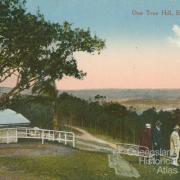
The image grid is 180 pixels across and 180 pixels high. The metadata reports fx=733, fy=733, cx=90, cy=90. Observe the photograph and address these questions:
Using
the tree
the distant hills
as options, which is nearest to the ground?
the tree

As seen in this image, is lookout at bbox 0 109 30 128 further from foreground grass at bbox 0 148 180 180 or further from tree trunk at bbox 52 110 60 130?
foreground grass at bbox 0 148 180 180

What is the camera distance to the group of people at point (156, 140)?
18.2 m

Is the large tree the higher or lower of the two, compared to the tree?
higher

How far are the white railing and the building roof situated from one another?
0.73 ft

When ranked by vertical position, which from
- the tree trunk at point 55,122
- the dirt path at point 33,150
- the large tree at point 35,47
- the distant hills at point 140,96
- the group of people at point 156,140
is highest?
the large tree at point 35,47

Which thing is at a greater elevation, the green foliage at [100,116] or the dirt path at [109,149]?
the green foliage at [100,116]

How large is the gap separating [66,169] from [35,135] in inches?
75.3

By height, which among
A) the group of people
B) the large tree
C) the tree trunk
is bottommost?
the group of people

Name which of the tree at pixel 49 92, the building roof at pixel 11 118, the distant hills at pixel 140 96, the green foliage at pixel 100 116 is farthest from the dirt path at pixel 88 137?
the building roof at pixel 11 118

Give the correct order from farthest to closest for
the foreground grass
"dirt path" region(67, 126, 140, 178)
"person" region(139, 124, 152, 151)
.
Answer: "person" region(139, 124, 152, 151) < "dirt path" region(67, 126, 140, 178) < the foreground grass

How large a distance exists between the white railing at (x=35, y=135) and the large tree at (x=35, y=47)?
1241mm

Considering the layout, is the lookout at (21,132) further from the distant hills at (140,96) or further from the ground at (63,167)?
the distant hills at (140,96)

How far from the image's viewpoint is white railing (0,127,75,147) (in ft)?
60.0

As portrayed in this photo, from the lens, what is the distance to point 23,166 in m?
17.4
